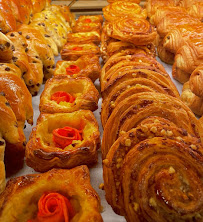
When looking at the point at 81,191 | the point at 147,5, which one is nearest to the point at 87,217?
the point at 81,191

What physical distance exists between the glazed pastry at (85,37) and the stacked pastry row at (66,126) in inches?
38.2

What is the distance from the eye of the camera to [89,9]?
520cm

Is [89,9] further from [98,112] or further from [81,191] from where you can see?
[81,191]

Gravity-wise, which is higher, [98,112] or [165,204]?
[165,204]

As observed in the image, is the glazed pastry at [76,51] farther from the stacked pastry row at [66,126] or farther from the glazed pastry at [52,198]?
the glazed pastry at [52,198]

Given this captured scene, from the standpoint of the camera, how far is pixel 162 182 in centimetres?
128

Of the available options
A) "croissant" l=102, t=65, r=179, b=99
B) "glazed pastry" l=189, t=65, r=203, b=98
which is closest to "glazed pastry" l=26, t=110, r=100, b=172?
"croissant" l=102, t=65, r=179, b=99

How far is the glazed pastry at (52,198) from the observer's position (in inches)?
55.4

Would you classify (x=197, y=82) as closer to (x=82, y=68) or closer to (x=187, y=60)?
(x=187, y=60)

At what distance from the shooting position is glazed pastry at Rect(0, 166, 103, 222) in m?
1.41

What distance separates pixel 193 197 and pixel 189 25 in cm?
270

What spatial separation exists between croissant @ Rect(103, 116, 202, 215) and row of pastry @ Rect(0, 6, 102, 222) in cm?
13

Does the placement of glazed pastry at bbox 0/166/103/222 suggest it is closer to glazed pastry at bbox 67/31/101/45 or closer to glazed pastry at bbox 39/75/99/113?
glazed pastry at bbox 39/75/99/113

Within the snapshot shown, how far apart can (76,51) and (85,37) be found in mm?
542
